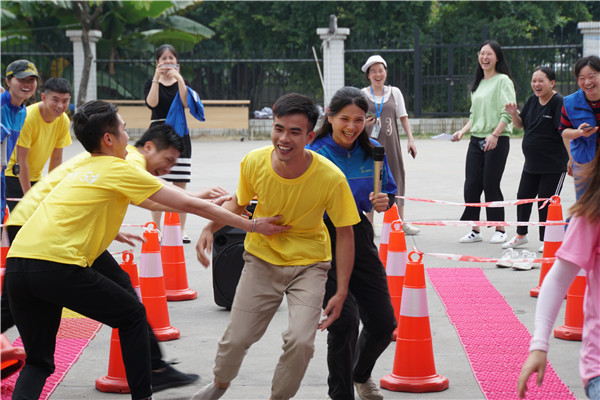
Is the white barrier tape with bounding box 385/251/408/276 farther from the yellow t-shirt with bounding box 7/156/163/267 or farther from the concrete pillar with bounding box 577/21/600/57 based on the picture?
the concrete pillar with bounding box 577/21/600/57

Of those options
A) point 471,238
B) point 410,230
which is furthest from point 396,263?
point 410,230

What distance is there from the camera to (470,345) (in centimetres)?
562

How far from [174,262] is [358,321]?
9.89ft

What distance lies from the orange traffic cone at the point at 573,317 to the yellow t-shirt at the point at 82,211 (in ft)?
10.2

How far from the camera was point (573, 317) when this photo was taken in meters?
5.80

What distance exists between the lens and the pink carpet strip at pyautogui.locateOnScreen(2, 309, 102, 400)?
15.6 ft

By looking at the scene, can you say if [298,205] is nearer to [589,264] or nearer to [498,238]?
[589,264]

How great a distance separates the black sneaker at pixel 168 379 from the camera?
4.73m

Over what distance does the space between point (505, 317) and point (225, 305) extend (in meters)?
2.11

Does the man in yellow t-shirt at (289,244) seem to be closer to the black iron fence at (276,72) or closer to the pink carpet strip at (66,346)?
the pink carpet strip at (66,346)

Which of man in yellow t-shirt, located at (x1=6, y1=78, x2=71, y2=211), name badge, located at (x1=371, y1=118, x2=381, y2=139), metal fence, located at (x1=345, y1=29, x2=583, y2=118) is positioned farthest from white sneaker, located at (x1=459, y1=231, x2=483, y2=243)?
metal fence, located at (x1=345, y1=29, x2=583, y2=118)

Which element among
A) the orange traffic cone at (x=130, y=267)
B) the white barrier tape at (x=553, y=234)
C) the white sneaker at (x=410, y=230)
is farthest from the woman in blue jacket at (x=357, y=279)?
the white sneaker at (x=410, y=230)

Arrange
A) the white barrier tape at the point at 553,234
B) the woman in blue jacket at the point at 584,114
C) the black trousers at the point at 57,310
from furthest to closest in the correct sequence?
the woman in blue jacket at the point at 584,114 < the white barrier tape at the point at 553,234 < the black trousers at the point at 57,310

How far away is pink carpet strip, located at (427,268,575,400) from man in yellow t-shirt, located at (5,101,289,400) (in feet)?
5.69
